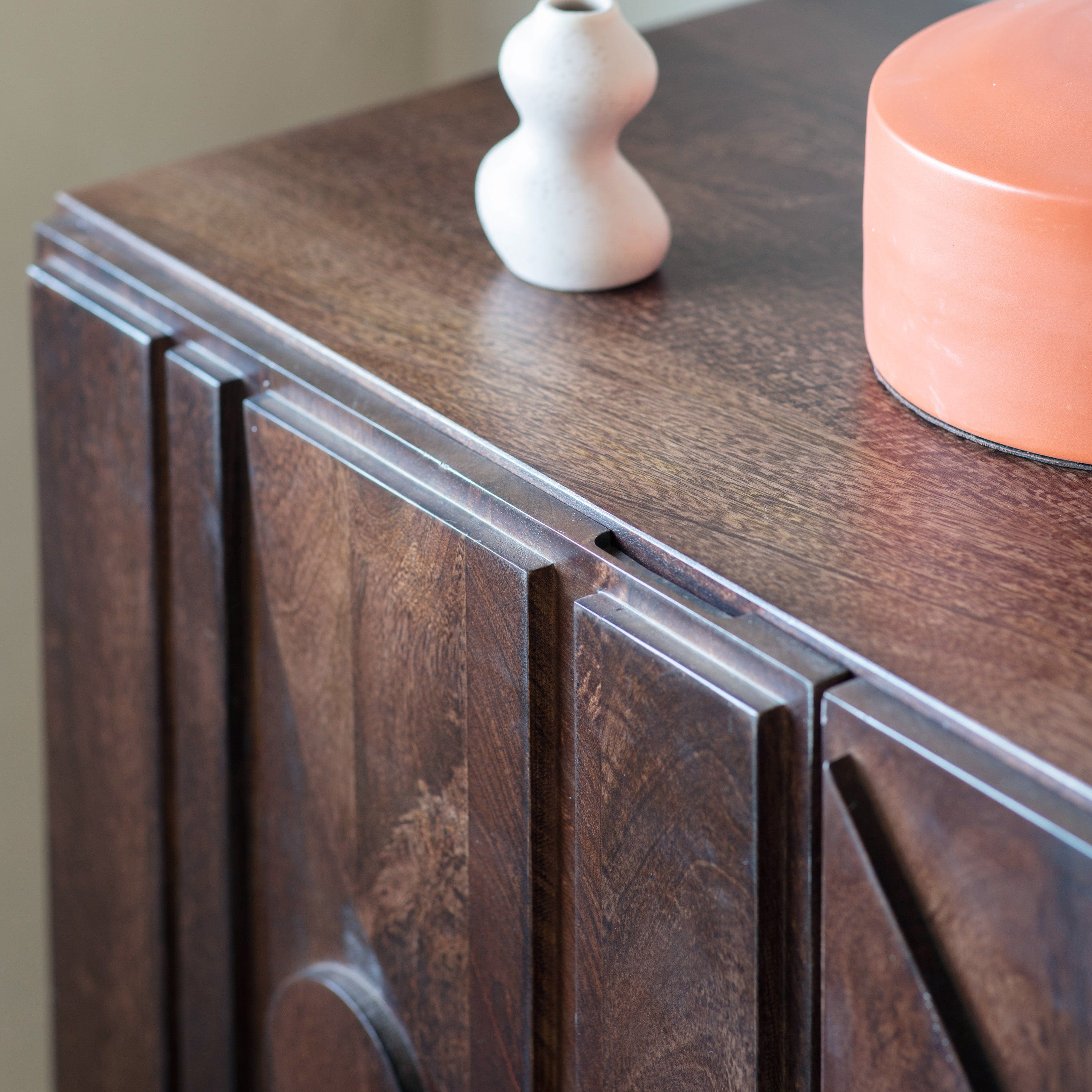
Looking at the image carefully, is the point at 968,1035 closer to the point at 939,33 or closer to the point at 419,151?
the point at 939,33

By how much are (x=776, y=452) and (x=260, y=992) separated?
366mm

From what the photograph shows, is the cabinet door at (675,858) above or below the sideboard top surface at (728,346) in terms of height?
below

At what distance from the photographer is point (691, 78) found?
2.58 feet

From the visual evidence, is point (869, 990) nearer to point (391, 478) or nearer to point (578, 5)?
point (391, 478)

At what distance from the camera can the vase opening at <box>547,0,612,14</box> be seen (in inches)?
21.1

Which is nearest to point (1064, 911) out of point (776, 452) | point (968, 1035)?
point (968, 1035)

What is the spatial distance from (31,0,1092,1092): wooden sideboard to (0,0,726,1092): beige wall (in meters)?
0.37

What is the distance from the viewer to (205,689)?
2.00ft

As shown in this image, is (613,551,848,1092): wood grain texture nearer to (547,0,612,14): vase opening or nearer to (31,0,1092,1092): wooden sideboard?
(31,0,1092,1092): wooden sideboard

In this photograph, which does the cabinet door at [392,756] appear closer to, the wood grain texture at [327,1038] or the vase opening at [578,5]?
the wood grain texture at [327,1038]

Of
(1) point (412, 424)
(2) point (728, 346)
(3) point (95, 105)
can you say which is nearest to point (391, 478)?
(1) point (412, 424)

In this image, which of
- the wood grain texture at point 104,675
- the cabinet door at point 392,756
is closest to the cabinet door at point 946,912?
the cabinet door at point 392,756

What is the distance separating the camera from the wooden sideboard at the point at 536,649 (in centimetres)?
36

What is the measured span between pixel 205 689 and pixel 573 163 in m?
0.28
